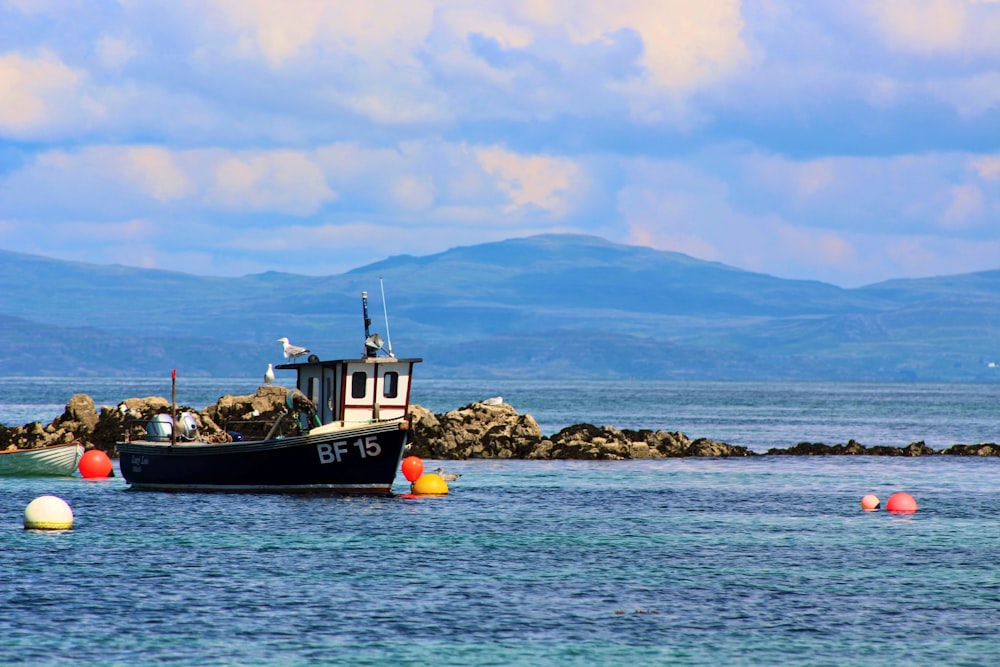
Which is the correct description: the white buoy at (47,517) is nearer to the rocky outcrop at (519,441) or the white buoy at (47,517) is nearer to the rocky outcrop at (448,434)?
the rocky outcrop at (448,434)

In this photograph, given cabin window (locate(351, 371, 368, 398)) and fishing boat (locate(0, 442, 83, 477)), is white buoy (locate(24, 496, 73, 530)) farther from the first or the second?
fishing boat (locate(0, 442, 83, 477))

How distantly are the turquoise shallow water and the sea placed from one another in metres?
0.08

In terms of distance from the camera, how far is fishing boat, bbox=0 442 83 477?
184 feet

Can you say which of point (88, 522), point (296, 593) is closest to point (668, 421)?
point (88, 522)

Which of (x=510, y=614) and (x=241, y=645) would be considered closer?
(x=241, y=645)

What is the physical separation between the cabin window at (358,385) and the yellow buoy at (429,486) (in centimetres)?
438

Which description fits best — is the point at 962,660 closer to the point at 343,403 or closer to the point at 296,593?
the point at 296,593

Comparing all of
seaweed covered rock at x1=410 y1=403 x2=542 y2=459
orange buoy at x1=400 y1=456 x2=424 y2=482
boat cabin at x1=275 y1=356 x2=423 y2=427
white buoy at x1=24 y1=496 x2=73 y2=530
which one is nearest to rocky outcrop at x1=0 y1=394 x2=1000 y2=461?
seaweed covered rock at x1=410 y1=403 x2=542 y2=459

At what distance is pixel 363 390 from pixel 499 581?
17.0 metres

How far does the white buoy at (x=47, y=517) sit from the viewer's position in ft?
127

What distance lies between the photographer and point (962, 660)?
23.8 meters

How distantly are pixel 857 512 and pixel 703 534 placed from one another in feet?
28.0

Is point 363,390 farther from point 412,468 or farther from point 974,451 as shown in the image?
point 974,451

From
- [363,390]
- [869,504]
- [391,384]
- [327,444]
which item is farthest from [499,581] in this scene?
[869,504]
